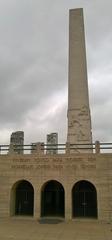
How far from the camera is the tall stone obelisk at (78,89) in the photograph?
28.4 m

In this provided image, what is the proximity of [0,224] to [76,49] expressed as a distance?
60.0 feet

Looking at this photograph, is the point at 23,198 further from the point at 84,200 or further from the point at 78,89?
the point at 78,89

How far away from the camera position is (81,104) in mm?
28922

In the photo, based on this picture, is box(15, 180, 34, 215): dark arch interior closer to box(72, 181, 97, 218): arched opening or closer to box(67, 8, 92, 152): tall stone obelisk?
box(72, 181, 97, 218): arched opening

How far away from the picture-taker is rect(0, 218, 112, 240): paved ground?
1577 centimetres

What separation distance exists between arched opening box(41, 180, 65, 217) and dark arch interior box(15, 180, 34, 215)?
121 cm

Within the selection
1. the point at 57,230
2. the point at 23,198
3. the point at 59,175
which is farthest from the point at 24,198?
the point at 57,230

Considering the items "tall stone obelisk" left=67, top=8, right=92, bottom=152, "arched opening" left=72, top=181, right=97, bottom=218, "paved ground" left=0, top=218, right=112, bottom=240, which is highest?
"tall stone obelisk" left=67, top=8, right=92, bottom=152

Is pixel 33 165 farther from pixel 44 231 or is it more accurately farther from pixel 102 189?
pixel 44 231

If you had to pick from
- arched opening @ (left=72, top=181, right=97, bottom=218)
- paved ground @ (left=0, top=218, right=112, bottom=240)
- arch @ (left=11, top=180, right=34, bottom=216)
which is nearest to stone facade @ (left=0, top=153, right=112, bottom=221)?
arch @ (left=11, top=180, right=34, bottom=216)

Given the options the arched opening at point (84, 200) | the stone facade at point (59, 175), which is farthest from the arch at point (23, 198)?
the arched opening at point (84, 200)

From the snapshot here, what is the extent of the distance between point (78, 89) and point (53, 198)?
10505 mm

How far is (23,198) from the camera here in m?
26.1

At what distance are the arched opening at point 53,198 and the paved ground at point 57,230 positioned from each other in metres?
4.32
